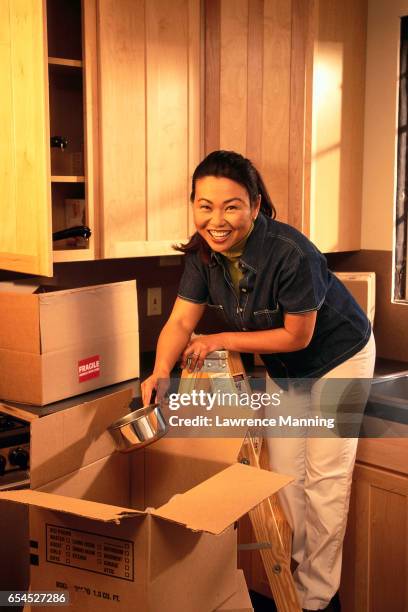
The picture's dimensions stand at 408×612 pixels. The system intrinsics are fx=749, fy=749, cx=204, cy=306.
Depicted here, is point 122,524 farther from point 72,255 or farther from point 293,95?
point 293,95

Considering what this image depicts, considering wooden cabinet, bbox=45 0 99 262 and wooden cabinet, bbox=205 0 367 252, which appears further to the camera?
wooden cabinet, bbox=205 0 367 252

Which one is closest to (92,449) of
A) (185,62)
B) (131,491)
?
(131,491)

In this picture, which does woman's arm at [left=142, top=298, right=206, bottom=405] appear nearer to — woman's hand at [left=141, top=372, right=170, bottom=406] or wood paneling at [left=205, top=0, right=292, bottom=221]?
woman's hand at [left=141, top=372, right=170, bottom=406]

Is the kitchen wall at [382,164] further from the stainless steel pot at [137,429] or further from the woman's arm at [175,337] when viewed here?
the stainless steel pot at [137,429]

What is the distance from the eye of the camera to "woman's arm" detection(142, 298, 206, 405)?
6.14 ft

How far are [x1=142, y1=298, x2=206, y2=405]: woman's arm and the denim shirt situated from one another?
28 millimetres

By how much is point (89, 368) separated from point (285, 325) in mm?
704

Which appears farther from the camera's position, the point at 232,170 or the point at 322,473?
the point at 322,473

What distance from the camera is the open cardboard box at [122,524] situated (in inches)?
50.0

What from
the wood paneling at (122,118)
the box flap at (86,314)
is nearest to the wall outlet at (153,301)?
the box flap at (86,314)

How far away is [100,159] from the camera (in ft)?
7.23

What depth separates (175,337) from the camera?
1.95 metres

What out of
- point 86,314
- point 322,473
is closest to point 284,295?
point 322,473

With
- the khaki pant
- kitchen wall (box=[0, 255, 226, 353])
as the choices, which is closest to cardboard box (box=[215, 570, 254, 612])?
the khaki pant
